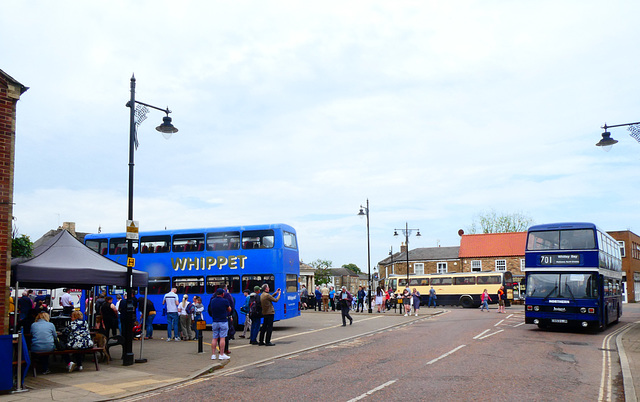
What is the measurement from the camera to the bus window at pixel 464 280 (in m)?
40.8

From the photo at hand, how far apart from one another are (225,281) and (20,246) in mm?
10102

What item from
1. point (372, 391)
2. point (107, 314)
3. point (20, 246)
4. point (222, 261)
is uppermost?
point (20, 246)

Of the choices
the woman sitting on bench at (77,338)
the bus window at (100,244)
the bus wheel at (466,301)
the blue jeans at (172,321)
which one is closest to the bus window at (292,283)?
the blue jeans at (172,321)

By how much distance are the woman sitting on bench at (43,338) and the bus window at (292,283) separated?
10.3 meters

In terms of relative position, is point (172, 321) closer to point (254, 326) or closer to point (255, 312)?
point (254, 326)

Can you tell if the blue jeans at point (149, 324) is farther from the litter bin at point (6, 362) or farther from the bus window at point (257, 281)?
the litter bin at point (6, 362)

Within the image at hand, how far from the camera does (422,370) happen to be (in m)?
10.6

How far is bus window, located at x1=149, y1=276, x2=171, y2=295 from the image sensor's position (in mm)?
21266

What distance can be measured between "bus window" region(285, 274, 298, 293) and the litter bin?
471 inches

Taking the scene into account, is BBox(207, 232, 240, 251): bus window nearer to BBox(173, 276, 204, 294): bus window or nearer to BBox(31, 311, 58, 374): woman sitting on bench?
BBox(173, 276, 204, 294): bus window

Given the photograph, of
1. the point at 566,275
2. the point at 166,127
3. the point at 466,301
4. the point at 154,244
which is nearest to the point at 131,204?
the point at 166,127

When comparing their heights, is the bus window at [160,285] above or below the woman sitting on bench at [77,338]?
above

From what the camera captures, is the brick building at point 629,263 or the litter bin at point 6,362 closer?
the litter bin at point 6,362

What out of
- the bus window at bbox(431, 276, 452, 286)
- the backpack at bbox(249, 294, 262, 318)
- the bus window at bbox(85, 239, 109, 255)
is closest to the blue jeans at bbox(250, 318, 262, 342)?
the backpack at bbox(249, 294, 262, 318)
